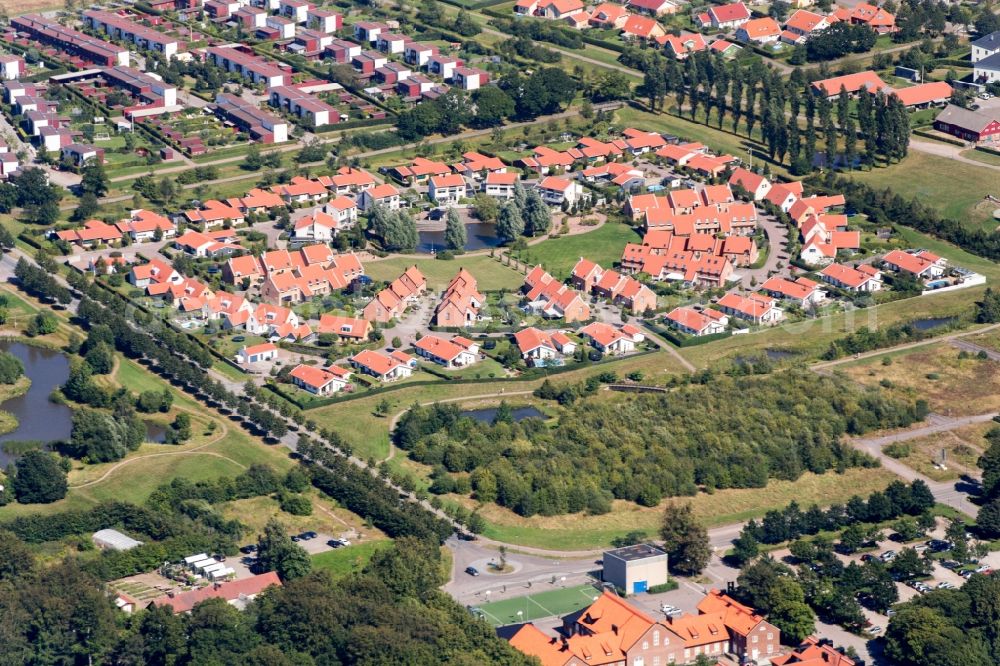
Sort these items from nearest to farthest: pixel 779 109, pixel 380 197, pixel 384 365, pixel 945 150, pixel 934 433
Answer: pixel 934 433, pixel 384 365, pixel 380 197, pixel 945 150, pixel 779 109

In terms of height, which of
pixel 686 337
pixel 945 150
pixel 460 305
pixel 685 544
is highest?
pixel 945 150

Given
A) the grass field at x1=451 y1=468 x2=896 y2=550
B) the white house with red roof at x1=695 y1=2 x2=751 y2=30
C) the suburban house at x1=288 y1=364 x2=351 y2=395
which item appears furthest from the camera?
the white house with red roof at x1=695 y1=2 x2=751 y2=30

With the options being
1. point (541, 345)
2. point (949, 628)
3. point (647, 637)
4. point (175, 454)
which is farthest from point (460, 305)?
point (949, 628)

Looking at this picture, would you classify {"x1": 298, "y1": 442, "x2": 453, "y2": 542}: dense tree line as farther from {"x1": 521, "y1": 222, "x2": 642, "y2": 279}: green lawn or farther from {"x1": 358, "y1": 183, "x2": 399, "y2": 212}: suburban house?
{"x1": 358, "y1": 183, "x2": 399, "y2": 212}: suburban house

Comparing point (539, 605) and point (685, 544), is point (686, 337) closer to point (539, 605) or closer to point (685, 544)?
point (685, 544)

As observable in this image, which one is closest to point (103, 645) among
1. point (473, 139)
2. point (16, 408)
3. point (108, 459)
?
point (108, 459)

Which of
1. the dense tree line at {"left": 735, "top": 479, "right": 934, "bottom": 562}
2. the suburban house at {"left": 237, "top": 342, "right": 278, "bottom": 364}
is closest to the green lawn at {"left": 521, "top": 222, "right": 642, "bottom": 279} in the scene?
the suburban house at {"left": 237, "top": 342, "right": 278, "bottom": 364}

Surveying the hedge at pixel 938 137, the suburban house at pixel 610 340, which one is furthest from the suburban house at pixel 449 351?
the hedge at pixel 938 137
